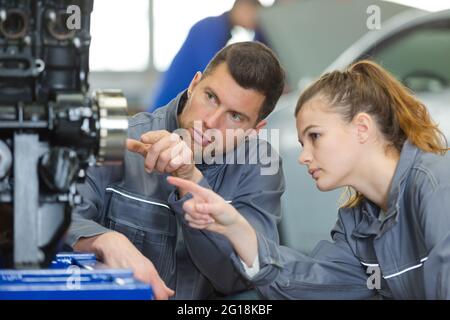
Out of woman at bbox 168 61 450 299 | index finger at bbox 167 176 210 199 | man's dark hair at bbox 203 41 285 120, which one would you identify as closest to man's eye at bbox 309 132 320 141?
woman at bbox 168 61 450 299

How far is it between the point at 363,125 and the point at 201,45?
0.37 m

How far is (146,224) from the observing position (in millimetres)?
1494

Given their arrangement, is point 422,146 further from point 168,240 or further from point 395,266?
point 168,240

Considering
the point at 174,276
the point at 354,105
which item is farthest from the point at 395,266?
the point at 174,276

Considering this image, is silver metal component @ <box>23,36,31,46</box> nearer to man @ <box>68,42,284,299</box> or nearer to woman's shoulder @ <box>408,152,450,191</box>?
man @ <box>68,42,284,299</box>

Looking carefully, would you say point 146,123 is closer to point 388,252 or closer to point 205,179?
point 205,179

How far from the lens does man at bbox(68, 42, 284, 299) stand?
1.45 metres

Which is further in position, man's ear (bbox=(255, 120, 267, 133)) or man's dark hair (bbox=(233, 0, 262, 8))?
man's dark hair (bbox=(233, 0, 262, 8))

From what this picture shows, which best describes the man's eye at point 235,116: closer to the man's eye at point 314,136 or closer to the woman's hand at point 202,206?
the man's eye at point 314,136

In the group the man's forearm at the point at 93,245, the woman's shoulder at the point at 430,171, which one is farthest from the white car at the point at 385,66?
the man's forearm at the point at 93,245

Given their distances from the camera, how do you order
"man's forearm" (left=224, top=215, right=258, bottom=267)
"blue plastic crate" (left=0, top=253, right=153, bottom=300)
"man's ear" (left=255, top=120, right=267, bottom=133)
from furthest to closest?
"man's ear" (left=255, top=120, right=267, bottom=133)
"man's forearm" (left=224, top=215, right=258, bottom=267)
"blue plastic crate" (left=0, top=253, right=153, bottom=300)

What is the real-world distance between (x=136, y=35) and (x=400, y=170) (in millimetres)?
804

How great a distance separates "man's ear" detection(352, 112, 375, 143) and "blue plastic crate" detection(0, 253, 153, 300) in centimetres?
51

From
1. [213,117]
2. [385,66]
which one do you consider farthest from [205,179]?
[385,66]
